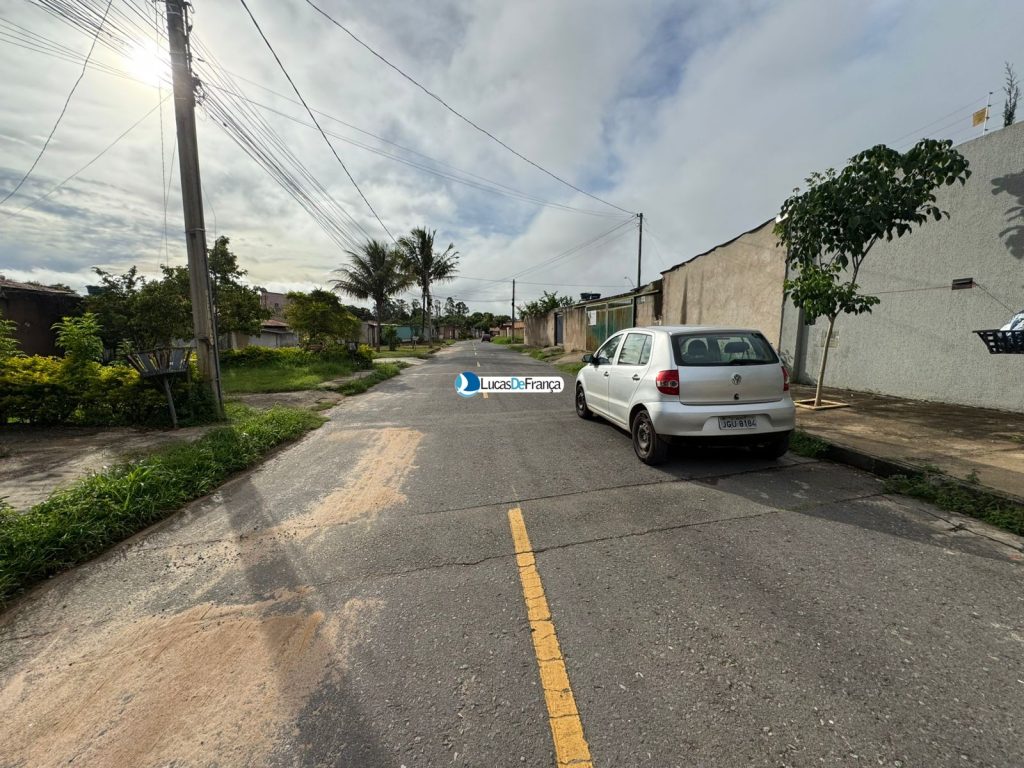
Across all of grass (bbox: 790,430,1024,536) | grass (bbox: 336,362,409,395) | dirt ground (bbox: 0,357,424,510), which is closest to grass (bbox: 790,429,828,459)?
grass (bbox: 790,430,1024,536)

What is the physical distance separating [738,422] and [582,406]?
125 inches

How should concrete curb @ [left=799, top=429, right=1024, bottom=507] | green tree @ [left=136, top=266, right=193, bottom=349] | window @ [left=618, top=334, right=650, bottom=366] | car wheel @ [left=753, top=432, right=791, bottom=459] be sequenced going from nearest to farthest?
concrete curb @ [left=799, top=429, right=1024, bottom=507] < car wheel @ [left=753, top=432, right=791, bottom=459] < window @ [left=618, top=334, right=650, bottom=366] < green tree @ [left=136, top=266, right=193, bottom=349]

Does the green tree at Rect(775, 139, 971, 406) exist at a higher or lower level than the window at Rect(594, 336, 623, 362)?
higher

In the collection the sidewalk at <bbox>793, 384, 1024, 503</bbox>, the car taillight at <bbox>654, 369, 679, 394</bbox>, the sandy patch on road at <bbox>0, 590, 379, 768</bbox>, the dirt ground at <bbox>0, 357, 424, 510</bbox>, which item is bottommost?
the sandy patch on road at <bbox>0, 590, 379, 768</bbox>

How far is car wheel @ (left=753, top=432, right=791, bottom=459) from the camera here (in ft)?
15.5

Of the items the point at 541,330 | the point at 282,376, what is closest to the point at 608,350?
the point at 282,376

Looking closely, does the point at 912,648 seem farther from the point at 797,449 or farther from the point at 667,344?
the point at 797,449

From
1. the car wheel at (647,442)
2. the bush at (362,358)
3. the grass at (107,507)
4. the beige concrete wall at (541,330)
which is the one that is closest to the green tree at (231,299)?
the bush at (362,358)

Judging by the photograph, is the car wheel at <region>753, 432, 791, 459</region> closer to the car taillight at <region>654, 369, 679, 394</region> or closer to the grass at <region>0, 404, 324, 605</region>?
the car taillight at <region>654, 369, 679, 394</region>

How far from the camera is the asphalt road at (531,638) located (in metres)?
1.65

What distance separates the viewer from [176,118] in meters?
6.67

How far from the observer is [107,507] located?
3.53 m

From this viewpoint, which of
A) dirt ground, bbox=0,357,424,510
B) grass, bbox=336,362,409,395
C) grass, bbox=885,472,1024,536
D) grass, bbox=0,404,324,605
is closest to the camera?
grass, bbox=0,404,324,605

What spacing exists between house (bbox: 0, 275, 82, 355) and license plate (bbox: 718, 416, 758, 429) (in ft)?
60.0
